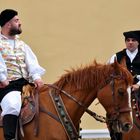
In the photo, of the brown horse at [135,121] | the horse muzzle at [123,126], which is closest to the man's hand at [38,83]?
the horse muzzle at [123,126]

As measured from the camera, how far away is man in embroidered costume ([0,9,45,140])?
7.15m

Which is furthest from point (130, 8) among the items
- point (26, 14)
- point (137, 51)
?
point (137, 51)

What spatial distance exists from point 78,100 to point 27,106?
1.93ft

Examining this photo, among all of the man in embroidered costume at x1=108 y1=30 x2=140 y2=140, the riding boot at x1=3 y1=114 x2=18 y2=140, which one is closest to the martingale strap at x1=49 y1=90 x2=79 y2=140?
the riding boot at x1=3 y1=114 x2=18 y2=140

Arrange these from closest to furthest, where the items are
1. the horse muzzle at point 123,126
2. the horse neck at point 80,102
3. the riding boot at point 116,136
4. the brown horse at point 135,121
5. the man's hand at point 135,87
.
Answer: the horse muzzle at point 123,126 < the horse neck at point 80,102 < the man's hand at point 135,87 < the brown horse at point 135,121 < the riding boot at point 116,136

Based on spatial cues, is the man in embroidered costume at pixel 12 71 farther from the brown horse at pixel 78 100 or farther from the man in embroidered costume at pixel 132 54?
the man in embroidered costume at pixel 132 54

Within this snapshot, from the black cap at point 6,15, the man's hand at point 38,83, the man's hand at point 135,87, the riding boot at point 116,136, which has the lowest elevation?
the riding boot at point 116,136

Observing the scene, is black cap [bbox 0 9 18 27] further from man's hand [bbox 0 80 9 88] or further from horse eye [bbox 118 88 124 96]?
horse eye [bbox 118 88 124 96]

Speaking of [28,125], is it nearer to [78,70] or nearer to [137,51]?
[78,70]

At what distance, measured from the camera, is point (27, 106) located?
23.7 ft

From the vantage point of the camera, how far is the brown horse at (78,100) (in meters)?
6.87

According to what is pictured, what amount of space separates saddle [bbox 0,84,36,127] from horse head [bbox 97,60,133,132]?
775 mm

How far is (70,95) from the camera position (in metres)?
7.13

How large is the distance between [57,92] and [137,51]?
6.04 ft
